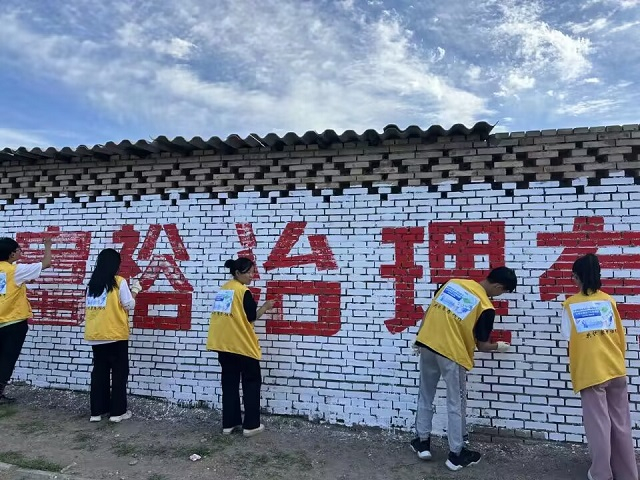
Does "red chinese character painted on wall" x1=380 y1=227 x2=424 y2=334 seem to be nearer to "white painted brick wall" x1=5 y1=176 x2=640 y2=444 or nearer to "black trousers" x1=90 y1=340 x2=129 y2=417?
"white painted brick wall" x1=5 y1=176 x2=640 y2=444

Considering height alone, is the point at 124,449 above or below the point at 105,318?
below

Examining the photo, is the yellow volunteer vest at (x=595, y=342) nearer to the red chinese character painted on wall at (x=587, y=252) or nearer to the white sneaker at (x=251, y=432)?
the red chinese character painted on wall at (x=587, y=252)

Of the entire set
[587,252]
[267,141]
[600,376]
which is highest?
[267,141]

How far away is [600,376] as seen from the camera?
3.58 meters

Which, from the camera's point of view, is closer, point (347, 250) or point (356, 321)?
point (356, 321)

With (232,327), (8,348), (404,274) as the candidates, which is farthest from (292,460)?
(8,348)

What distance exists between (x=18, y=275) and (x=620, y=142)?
6.13 m

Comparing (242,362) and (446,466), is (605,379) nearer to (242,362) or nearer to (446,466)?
(446,466)

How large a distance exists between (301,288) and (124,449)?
2.15 meters

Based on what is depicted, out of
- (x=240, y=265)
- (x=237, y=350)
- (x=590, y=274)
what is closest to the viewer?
(x=590, y=274)

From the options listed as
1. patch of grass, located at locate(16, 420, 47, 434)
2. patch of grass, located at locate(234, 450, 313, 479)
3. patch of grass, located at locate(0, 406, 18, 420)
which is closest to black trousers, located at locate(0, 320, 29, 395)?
patch of grass, located at locate(0, 406, 18, 420)

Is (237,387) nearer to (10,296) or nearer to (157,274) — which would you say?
(157,274)

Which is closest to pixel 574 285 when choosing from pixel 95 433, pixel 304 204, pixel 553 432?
pixel 553 432

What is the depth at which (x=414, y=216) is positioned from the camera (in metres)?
4.79
